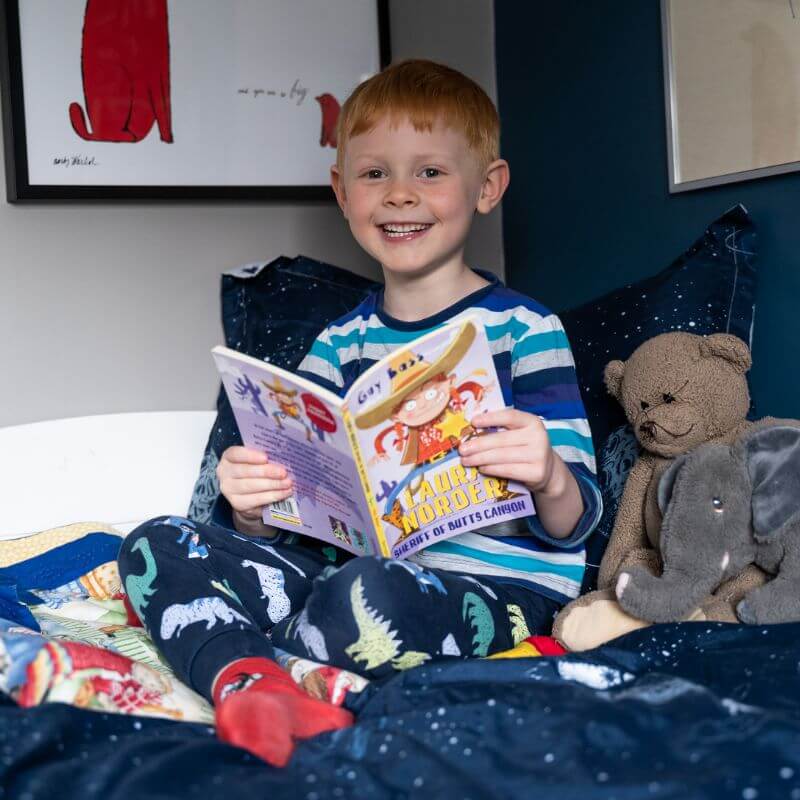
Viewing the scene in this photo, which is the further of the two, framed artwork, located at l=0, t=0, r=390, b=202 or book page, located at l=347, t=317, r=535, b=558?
framed artwork, located at l=0, t=0, r=390, b=202

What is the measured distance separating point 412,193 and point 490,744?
0.78m

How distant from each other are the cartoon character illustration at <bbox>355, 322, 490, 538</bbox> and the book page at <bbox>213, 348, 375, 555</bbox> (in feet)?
0.12

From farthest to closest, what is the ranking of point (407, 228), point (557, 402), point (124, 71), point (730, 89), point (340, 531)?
point (124, 71)
point (730, 89)
point (407, 228)
point (557, 402)
point (340, 531)

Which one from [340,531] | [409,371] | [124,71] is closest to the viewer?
[409,371]

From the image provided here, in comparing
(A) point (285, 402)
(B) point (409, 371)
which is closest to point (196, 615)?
(A) point (285, 402)

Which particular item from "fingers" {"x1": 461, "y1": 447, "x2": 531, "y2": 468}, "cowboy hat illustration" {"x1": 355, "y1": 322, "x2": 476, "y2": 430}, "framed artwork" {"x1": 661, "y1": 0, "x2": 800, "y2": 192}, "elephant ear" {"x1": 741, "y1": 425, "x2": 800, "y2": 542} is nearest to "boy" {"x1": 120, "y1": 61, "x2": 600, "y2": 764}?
"fingers" {"x1": 461, "y1": 447, "x2": 531, "y2": 468}

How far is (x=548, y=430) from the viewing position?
1224 mm

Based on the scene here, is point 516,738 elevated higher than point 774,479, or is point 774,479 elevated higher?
point 774,479

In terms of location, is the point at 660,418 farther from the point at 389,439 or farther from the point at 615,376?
the point at 389,439

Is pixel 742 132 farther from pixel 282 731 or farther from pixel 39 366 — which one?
pixel 39 366

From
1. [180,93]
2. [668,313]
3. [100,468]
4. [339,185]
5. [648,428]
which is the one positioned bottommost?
[100,468]

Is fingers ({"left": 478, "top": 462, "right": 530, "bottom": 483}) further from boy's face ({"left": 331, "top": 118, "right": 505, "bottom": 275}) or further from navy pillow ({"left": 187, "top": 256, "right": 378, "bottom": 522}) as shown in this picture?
navy pillow ({"left": 187, "top": 256, "right": 378, "bottom": 522})

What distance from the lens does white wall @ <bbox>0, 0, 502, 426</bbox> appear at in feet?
6.02

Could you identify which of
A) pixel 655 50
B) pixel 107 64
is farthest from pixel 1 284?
pixel 655 50
